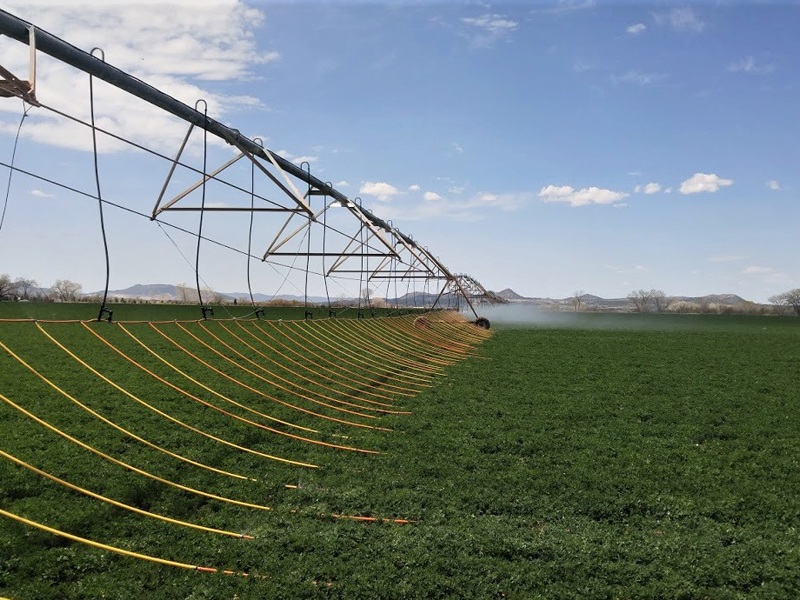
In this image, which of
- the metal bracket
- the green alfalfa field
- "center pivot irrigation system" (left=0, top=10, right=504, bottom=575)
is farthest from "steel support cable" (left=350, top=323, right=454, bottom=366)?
the metal bracket

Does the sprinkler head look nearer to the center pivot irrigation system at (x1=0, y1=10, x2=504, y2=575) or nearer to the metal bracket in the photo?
the center pivot irrigation system at (x1=0, y1=10, x2=504, y2=575)

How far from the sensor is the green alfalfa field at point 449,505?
258cm

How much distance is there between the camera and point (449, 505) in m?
3.39

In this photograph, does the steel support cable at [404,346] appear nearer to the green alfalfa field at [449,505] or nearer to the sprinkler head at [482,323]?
the green alfalfa field at [449,505]

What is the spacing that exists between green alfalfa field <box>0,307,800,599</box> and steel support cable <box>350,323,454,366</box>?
3.52 metres

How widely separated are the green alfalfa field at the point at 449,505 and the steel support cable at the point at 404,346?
3.52m

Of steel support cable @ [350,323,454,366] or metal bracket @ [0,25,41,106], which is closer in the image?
metal bracket @ [0,25,41,106]

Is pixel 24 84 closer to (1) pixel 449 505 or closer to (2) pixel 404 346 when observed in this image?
(1) pixel 449 505

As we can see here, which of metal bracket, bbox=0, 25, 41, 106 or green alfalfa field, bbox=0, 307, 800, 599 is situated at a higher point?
metal bracket, bbox=0, 25, 41, 106

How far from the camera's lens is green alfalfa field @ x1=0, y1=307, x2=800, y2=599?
102 inches

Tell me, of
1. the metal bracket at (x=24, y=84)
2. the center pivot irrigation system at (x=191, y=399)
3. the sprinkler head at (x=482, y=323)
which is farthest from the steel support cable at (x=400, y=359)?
the sprinkler head at (x=482, y=323)

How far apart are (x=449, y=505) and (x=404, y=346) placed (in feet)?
25.1

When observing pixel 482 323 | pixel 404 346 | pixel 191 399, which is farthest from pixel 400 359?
pixel 482 323

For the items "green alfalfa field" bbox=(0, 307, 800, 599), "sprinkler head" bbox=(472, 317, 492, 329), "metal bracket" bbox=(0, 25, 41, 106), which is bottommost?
"green alfalfa field" bbox=(0, 307, 800, 599)
